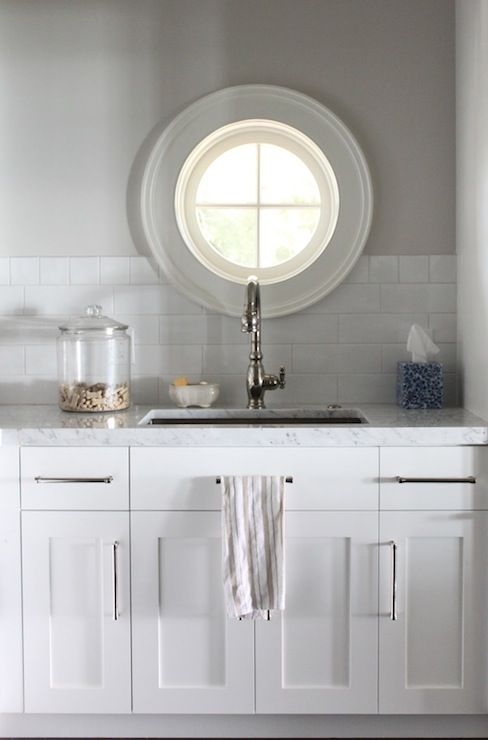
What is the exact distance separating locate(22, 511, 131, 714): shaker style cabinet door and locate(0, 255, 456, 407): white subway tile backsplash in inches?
28.4

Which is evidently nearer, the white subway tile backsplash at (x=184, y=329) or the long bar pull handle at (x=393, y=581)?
the long bar pull handle at (x=393, y=581)

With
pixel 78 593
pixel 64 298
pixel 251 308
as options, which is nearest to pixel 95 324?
pixel 64 298

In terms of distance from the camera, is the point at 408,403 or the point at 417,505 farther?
the point at 408,403

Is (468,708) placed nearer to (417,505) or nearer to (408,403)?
(417,505)

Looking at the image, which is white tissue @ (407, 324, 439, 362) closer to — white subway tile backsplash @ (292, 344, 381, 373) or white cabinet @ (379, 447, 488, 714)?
white subway tile backsplash @ (292, 344, 381, 373)

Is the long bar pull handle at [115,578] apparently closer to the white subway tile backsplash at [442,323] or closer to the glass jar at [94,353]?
the glass jar at [94,353]

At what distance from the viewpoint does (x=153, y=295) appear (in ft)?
10.1

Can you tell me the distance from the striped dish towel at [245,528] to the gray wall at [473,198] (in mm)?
735

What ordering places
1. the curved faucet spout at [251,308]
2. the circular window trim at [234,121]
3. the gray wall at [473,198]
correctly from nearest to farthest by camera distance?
the gray wall at [473,198] < the curved faucet spout at [251,308] < the circular window trim at [234,121]

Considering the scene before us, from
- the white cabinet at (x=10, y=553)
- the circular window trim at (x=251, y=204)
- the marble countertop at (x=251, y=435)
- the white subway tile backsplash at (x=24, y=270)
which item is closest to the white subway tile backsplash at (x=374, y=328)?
the circular window trim at (x=251, y=204)

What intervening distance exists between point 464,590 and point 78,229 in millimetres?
1738

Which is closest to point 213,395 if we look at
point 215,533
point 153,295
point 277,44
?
point 153,295

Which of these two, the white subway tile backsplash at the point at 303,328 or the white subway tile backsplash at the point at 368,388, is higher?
the white subway tile backsplash at the point at 303,328

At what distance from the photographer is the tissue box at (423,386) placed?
289 cm
